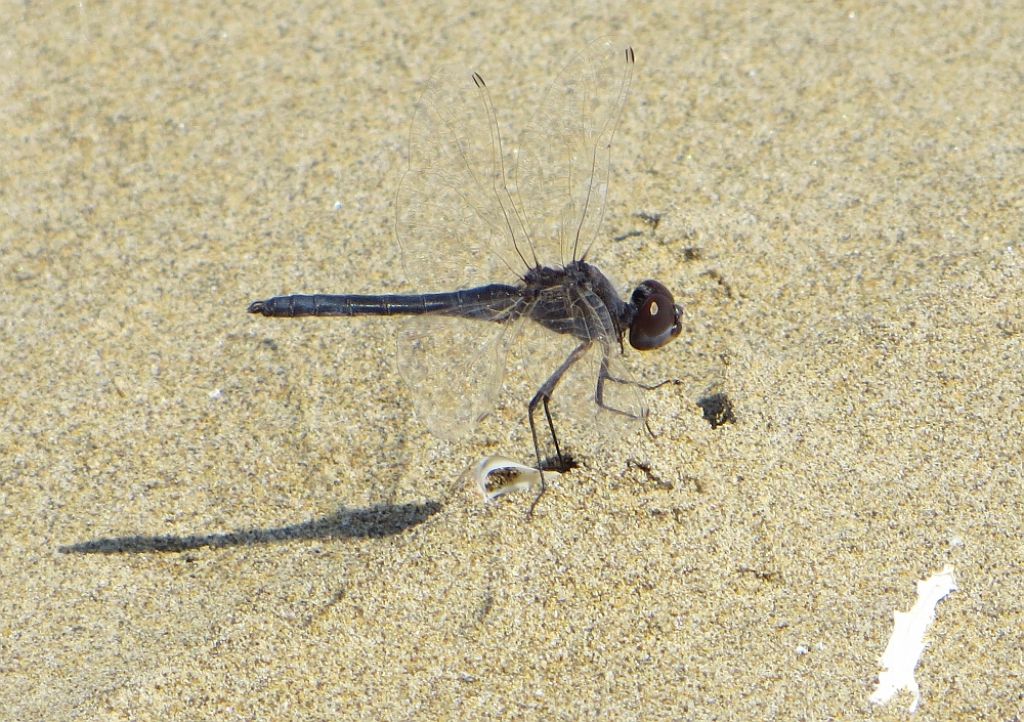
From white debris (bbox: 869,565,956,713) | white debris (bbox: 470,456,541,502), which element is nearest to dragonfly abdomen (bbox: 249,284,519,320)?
white debris (bbox: 470,456,541,502)

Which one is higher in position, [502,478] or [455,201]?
[455,201]

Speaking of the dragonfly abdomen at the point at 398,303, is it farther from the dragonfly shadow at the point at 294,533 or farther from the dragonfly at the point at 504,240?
the dragonfly shadow at the point at 294,533

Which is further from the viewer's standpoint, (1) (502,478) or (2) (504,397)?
(2) (504,397)

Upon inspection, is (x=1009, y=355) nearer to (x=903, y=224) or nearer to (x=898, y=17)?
(x=903, y=224)

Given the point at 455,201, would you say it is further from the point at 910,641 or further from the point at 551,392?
the point at 910,641

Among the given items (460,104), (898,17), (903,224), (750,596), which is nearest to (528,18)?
(460,104)

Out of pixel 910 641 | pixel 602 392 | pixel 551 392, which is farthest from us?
pixel 551 392

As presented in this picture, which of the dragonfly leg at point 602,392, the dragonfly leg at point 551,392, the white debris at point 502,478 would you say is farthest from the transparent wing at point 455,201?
the white debris at point 502,478

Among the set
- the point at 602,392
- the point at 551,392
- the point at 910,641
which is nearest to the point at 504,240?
the point at 551,392
